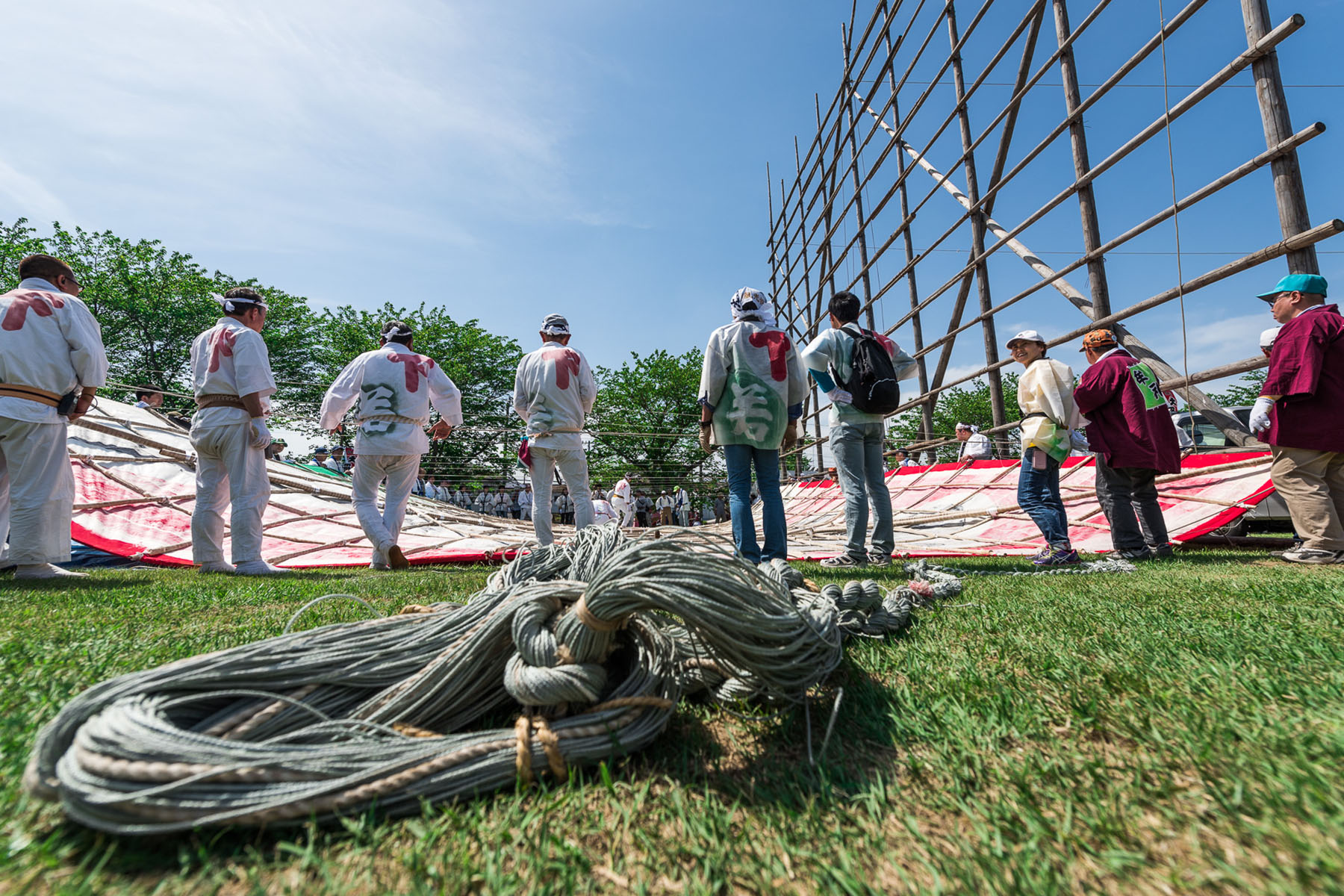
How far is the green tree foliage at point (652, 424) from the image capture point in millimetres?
21609

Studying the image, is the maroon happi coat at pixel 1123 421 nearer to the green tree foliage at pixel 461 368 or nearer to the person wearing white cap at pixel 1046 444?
the person wearing white cap at pixel 1046 444

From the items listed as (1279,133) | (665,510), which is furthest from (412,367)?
(665,510)

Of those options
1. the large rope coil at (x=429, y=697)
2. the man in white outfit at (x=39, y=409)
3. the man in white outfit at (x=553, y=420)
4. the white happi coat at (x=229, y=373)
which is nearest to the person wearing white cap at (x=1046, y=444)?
the man in white outfit at (x=553, y=420)

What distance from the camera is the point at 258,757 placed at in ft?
2.39

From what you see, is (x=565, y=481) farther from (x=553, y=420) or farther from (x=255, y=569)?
(x=255, y=569)

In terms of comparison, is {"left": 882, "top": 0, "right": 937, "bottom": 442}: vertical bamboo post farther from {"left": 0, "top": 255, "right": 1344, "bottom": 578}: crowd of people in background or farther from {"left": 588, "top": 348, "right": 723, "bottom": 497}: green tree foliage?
{"left": 588, "top": 348, "right": 723, "bottom": 497}: green tree foliage

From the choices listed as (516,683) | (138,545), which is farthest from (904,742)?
(138,545)

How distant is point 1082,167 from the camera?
211 inches

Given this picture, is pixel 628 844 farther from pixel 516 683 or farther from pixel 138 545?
pixel 138 545

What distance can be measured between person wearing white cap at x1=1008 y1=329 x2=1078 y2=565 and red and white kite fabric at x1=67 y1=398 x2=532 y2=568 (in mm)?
3417

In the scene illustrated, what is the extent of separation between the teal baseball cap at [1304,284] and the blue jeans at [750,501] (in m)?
2.81

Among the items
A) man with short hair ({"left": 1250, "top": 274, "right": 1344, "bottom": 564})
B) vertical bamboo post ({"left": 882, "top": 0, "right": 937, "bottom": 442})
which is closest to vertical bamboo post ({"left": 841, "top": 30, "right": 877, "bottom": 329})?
vertical bamboo post ({"left": 882, "top": 0, "right": 937, "bottom": 442})

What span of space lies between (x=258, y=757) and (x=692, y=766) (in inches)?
22.5

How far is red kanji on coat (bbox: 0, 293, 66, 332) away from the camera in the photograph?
3.16 meters
